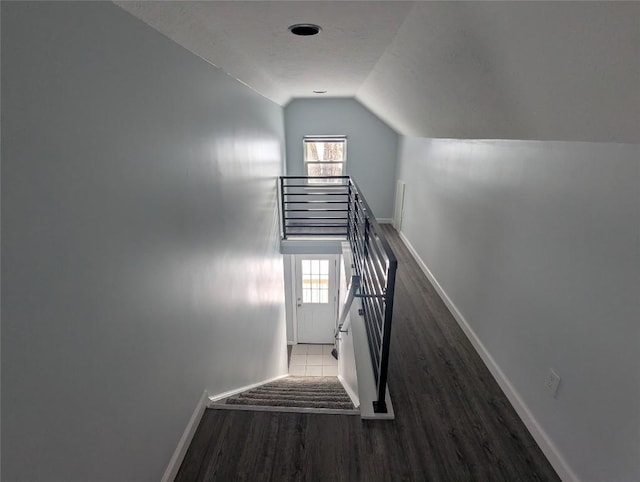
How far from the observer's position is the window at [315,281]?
19.9 ft

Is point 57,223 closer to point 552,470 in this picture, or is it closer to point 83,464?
point 83,464

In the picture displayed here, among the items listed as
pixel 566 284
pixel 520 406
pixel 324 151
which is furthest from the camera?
pixel 324 151

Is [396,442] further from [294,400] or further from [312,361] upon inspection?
[312,361]

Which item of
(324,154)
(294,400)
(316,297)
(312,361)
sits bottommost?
(312,361)

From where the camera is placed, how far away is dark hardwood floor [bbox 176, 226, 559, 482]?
1.73 m

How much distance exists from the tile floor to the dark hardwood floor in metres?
3.53

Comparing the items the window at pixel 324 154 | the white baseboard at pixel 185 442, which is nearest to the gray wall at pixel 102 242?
the white baseboard at pixel 185 442

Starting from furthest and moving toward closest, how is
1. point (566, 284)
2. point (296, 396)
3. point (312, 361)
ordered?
point (312, 361)
point (296, 396)
point (566, 284)

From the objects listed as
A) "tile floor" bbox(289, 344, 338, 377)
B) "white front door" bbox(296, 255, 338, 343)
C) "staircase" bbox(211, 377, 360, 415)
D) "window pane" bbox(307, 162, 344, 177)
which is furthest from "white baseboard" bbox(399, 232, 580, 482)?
"window pane" bbox(307, 162, 344, 177)

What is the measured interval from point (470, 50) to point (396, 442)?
6.77 ft

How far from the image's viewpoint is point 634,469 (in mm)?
1365

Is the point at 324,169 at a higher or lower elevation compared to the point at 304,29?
lower

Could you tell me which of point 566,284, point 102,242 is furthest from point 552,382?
point 102,242

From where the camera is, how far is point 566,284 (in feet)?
5.83
